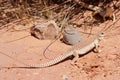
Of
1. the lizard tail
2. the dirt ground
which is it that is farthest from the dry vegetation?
the lizard tail

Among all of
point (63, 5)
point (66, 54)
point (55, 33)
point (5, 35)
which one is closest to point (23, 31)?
point (5, 35)

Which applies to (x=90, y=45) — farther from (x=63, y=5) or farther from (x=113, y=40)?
(x=63, y=5)

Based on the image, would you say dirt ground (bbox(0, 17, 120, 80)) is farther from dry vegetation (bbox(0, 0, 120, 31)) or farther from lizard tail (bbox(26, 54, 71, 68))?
dry vegetation (bbox(0, 0, 120, 31))

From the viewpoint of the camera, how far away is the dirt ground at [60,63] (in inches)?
207

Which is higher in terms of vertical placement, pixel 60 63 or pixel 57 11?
pixel 57 11

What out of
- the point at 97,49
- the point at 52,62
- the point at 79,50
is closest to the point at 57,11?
the point at 97,49

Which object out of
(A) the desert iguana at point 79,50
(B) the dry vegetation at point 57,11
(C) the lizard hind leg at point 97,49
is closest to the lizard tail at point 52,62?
(A) the desert iguana at point 79,50

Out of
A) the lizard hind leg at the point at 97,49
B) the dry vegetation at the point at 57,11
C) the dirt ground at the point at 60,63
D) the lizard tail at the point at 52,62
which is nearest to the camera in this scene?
the dirt ground at the point at 60,63

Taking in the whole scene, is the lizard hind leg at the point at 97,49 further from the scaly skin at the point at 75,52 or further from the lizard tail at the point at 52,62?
the lizard tail at the point at 52,62

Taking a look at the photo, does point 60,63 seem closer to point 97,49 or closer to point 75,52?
point 75,52

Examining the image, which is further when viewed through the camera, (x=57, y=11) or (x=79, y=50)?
(x=57, y=11)

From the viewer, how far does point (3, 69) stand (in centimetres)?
571

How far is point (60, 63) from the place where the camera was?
5.70 metres

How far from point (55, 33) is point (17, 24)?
1.27 meters
